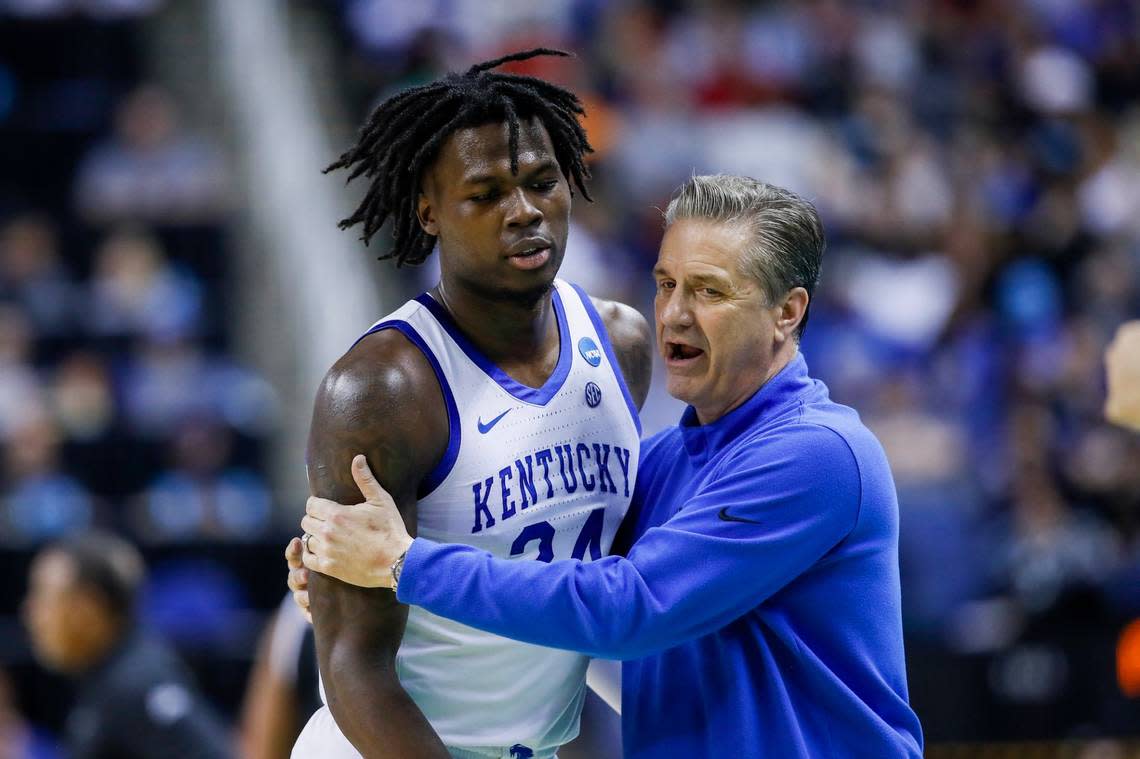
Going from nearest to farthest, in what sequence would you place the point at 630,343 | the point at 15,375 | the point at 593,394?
the point at 593,394 → the point at 630,343 → the point at 15,375

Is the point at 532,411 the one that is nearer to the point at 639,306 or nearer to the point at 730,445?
the point at 730,445

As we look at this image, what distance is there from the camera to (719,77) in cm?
1177

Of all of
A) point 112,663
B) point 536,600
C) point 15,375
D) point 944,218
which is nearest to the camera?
point 536,600

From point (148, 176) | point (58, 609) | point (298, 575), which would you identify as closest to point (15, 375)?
point (148, 176)

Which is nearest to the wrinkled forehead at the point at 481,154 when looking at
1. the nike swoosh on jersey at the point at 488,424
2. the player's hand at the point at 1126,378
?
the nike swoosh on jersey at the point at 488,424

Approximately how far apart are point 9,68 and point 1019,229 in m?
7.27

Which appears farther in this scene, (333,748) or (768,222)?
(333,748)

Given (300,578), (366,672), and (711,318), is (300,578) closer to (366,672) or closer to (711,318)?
(366,672)

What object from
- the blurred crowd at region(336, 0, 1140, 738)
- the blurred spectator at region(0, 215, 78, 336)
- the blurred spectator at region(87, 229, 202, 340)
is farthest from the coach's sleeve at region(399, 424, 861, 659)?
the blurred spectator at region(0, 215, 78, 336)

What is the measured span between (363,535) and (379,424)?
0.23 m

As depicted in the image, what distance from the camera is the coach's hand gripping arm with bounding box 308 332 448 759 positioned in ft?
11.3

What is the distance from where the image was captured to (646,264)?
33.7 feet

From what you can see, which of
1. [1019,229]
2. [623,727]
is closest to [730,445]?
[623,727]

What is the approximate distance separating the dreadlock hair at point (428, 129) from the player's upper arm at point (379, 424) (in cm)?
37
